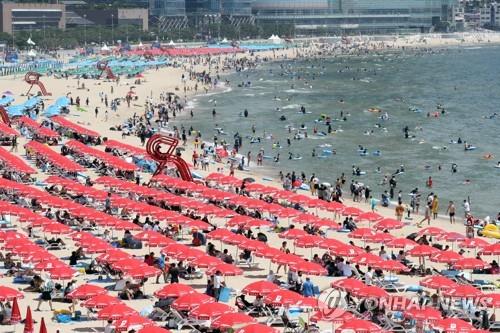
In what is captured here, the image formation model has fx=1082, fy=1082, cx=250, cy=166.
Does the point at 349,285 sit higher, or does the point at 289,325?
the point at 349,285

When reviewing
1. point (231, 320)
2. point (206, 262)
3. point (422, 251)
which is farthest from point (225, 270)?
point (422, 251)

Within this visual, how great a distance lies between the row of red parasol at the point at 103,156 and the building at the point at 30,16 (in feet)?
428

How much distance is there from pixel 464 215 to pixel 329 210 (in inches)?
339

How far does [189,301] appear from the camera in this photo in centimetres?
2692

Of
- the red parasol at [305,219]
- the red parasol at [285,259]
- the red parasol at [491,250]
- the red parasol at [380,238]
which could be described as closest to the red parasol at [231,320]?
the red parasol at [285,259]

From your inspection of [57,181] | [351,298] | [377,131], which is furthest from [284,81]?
[351,298]

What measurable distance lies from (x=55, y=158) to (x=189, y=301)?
85.6 feet

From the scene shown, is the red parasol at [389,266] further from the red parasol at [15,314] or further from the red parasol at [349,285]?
the red parasol at [15,314]

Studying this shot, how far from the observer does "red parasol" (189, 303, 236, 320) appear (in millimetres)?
26125

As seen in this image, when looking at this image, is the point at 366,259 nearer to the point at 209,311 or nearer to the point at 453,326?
the point at 453,326

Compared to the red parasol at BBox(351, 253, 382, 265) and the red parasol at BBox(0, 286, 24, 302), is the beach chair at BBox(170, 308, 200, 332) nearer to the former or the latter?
the red parasol at BBox(0, 286, 24, 302)

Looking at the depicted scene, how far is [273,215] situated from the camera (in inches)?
1666

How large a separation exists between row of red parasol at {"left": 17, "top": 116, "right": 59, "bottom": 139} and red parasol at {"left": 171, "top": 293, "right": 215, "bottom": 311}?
3510 centimetres

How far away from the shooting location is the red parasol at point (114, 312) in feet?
84.1
